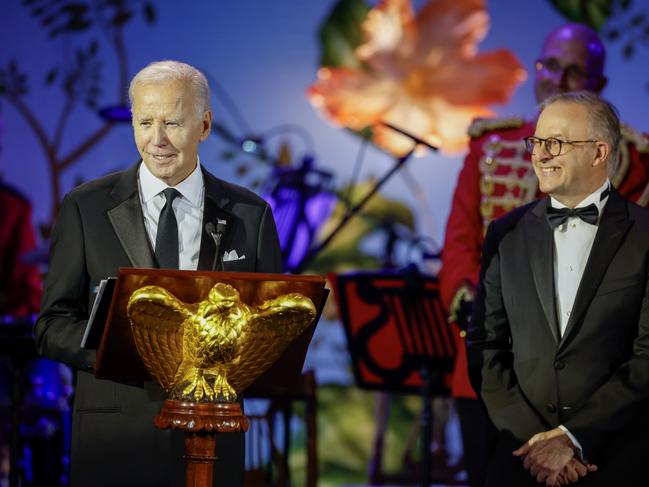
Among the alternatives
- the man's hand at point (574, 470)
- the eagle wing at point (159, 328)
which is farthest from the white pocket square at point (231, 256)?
the man's hand at point (574, 470)

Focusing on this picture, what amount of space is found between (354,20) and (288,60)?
446 mm

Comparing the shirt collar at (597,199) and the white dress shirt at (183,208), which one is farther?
the shirt collar at (597,199)

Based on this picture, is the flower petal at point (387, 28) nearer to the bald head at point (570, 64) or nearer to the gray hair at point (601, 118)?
the bald head at point (570, 64)

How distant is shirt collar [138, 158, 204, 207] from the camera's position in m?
2.75

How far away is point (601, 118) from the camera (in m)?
2.99

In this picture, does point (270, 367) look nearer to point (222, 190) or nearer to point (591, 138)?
point (222, 190)

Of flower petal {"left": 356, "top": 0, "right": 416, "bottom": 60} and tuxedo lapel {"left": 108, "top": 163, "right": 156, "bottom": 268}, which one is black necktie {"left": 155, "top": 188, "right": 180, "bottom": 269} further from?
flower petal {"left": 356, "top": 0, "right": 416, "bottom": 60}

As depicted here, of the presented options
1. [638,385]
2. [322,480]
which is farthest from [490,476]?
[322,480]

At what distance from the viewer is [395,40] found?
682 cm

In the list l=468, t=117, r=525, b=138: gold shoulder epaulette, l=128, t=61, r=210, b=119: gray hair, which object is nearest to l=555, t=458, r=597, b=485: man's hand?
l=128, t=61, r=210, b=119: gray hair

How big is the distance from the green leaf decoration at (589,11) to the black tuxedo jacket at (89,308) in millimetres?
4347

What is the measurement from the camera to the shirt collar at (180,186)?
2.75 metres

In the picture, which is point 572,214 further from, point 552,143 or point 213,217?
point 213,217

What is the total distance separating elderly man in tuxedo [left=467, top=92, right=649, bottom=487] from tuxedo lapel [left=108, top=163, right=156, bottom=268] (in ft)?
2.95
